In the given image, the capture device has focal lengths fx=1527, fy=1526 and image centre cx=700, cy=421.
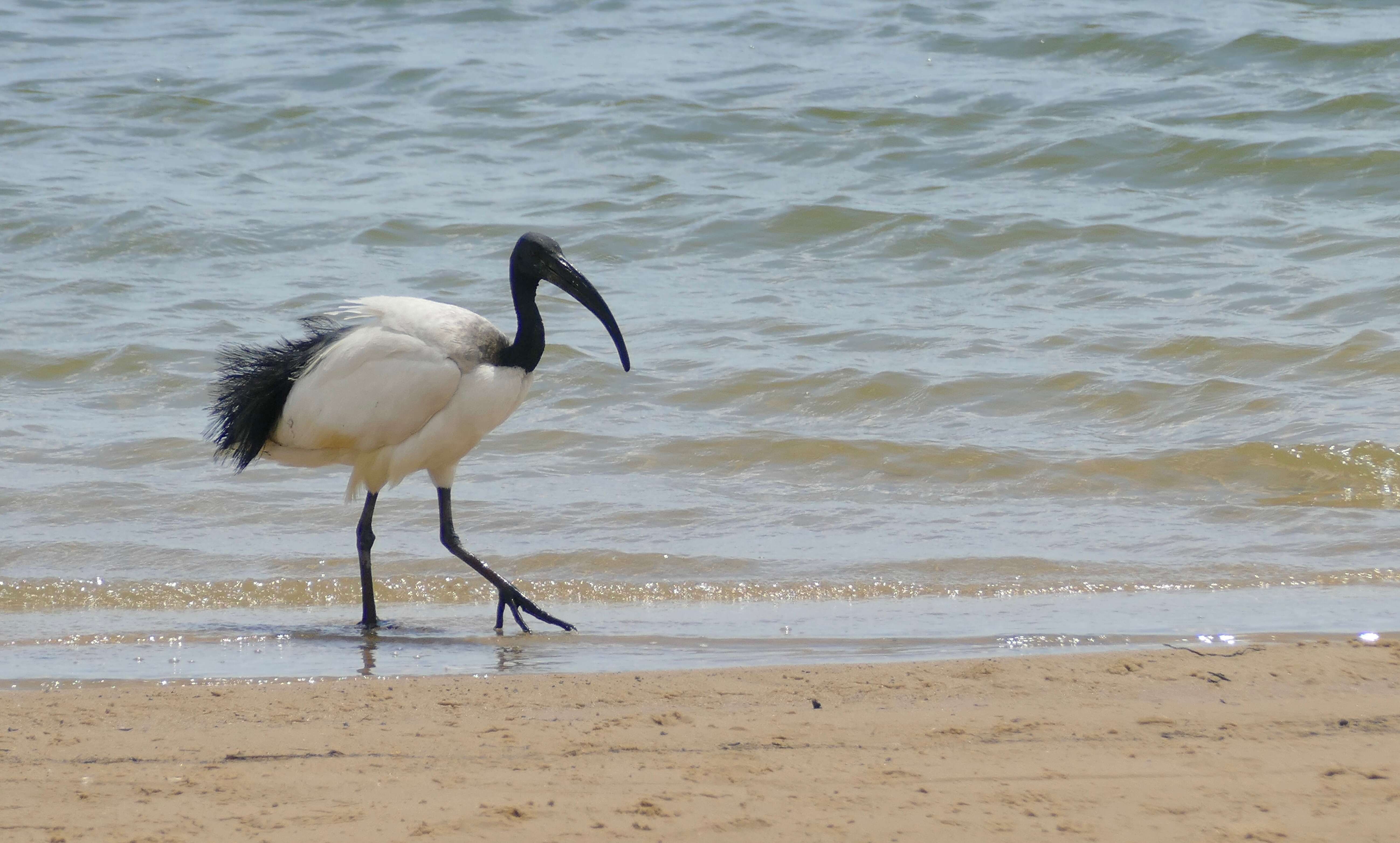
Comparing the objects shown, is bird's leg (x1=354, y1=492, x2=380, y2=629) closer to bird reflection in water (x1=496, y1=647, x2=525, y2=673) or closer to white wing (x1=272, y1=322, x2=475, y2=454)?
white wing (x1=272, y1=322, x2=475, y2=454)

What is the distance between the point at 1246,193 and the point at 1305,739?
10.0 meters

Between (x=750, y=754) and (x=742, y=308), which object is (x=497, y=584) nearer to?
(x=750, y=754)

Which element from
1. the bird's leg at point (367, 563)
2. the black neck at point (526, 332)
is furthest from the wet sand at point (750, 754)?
the black neck at point (526, 332)

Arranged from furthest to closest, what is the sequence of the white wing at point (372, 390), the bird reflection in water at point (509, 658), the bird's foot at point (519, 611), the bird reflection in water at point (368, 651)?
the white wing at point (372, 390)
the bird's foot at point (519, 611)
the bird reflection in water at point (509, 658)
the bird reflection in water at point (368, 651)

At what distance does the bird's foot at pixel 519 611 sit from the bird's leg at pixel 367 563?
455mm

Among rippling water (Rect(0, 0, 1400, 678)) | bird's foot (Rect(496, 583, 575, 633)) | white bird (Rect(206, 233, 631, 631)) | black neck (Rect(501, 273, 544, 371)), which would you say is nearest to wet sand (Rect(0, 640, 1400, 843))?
rippling water (Rect(0, 0, 1400, 678))

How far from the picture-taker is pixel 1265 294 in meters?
10.4

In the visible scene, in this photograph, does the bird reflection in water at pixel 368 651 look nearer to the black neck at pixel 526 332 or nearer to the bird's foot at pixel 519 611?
the bird's foot at pixel 519 611

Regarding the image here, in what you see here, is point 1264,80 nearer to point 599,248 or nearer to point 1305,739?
point 599,248

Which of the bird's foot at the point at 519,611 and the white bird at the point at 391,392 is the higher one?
the white bird at the point at 391,392

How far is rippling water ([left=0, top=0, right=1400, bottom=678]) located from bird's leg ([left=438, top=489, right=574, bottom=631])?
154 millimetres

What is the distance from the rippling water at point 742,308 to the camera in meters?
6.06

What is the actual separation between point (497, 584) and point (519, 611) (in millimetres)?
160

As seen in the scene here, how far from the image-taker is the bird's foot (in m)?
5.61
